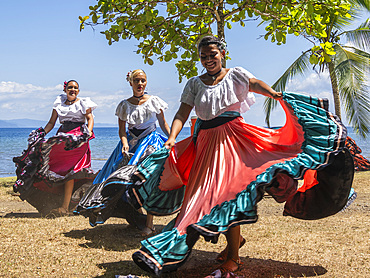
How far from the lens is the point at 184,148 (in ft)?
13.1

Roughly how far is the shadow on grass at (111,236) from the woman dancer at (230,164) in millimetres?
1142

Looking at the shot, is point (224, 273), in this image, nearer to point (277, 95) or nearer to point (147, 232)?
point (277, 95)

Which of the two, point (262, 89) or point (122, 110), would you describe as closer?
point (262, 89)

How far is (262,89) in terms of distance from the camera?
369 centimetres

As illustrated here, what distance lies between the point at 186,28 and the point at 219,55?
11.4 feet

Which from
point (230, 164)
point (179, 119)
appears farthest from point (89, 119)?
point (230, 164)

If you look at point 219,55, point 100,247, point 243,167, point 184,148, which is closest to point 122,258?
point 100,247

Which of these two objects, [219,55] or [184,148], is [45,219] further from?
[219,55]

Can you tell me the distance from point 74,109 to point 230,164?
405 cm

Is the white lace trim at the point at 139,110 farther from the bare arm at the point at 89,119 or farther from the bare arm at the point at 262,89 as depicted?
the bare arm at the point at 262,89

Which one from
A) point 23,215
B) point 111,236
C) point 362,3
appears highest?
point 362,3

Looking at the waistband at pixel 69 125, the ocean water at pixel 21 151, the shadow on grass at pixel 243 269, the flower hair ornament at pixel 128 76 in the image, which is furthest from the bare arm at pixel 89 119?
the ocean water at pixel 21 151

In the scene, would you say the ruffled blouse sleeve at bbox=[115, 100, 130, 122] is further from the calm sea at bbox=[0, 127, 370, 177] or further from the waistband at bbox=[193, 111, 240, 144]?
the calm sea at bbox=[0, 127, 370, 177]

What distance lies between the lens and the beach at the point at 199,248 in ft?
12.6
